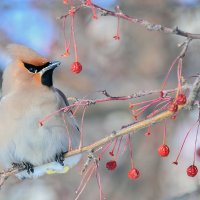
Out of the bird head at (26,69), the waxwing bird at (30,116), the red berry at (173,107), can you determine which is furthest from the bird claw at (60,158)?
the red berry at (173,107)

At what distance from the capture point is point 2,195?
21.1 feet

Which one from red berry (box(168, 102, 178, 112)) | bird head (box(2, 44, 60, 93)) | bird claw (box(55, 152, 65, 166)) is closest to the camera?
red berry (box(168, 102, 178, 112))

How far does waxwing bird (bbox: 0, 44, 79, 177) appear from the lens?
389 cm

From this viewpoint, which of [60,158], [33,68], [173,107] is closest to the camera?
[173,107]

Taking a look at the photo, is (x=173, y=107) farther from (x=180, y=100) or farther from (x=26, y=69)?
(x=26, y=69)

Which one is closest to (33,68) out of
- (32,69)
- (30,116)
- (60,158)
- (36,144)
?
(32,69)

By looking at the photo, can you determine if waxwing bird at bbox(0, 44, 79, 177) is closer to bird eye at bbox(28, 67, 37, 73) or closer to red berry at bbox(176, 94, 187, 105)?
bird eye at bbox(28, 67, 37, 73)

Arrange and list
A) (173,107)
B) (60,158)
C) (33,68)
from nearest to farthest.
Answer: (173,107) < (60,158) < (33,68)

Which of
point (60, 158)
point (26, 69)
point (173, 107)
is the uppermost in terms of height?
point (173, 107)

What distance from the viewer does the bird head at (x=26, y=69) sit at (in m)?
3.95

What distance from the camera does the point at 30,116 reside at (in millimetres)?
3871

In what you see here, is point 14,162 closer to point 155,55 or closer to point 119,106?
point 119,106

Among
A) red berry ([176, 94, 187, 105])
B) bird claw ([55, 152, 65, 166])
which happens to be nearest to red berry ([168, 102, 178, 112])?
red berry ([176, 94, 187, 105])

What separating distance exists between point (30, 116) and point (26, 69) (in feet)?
1.02
